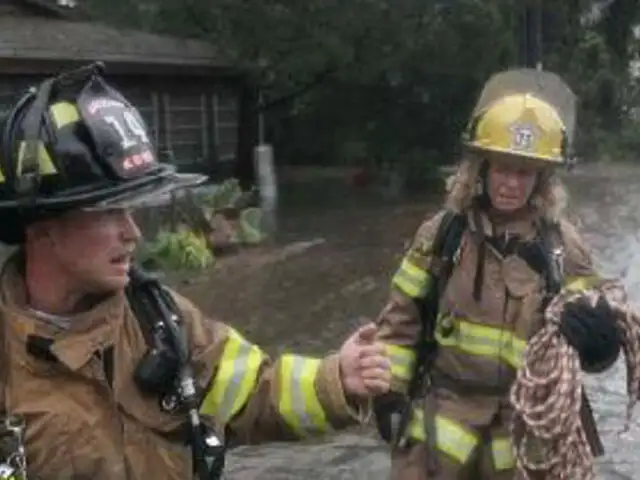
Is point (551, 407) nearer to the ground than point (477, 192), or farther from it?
nearer to the ground

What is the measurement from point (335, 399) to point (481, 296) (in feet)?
5.45

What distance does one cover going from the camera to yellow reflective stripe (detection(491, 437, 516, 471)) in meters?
4.19

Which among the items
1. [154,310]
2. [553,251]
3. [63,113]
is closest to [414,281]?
[553,251]

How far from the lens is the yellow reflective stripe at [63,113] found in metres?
2.50

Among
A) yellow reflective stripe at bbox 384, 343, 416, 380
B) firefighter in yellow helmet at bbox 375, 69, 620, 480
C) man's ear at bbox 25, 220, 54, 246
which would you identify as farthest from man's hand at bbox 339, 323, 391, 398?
yellow reflective stripe at bbox 384, 343, 416, 380

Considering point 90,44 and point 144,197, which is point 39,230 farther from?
point 90,44

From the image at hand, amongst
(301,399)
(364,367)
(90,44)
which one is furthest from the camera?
(90,44)

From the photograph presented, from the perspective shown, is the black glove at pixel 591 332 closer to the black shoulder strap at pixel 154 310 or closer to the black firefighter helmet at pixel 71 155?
the black shoulder strap at pixel 154 310

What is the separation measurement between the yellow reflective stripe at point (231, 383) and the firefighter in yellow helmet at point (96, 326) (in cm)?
3

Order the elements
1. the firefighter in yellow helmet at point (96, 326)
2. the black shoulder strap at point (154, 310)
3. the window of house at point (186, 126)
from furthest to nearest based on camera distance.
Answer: the window of house at point (186, 126)
the black shoulder strap at point (154, 310)
the firefighter in yellow helmet at point (96, 326)

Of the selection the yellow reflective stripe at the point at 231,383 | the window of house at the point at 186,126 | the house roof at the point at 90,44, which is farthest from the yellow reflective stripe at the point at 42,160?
the window of house at the point at 186,126

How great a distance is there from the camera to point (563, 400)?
4.04 meters

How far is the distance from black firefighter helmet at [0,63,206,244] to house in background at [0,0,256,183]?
1586 centimetres

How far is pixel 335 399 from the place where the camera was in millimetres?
2672
